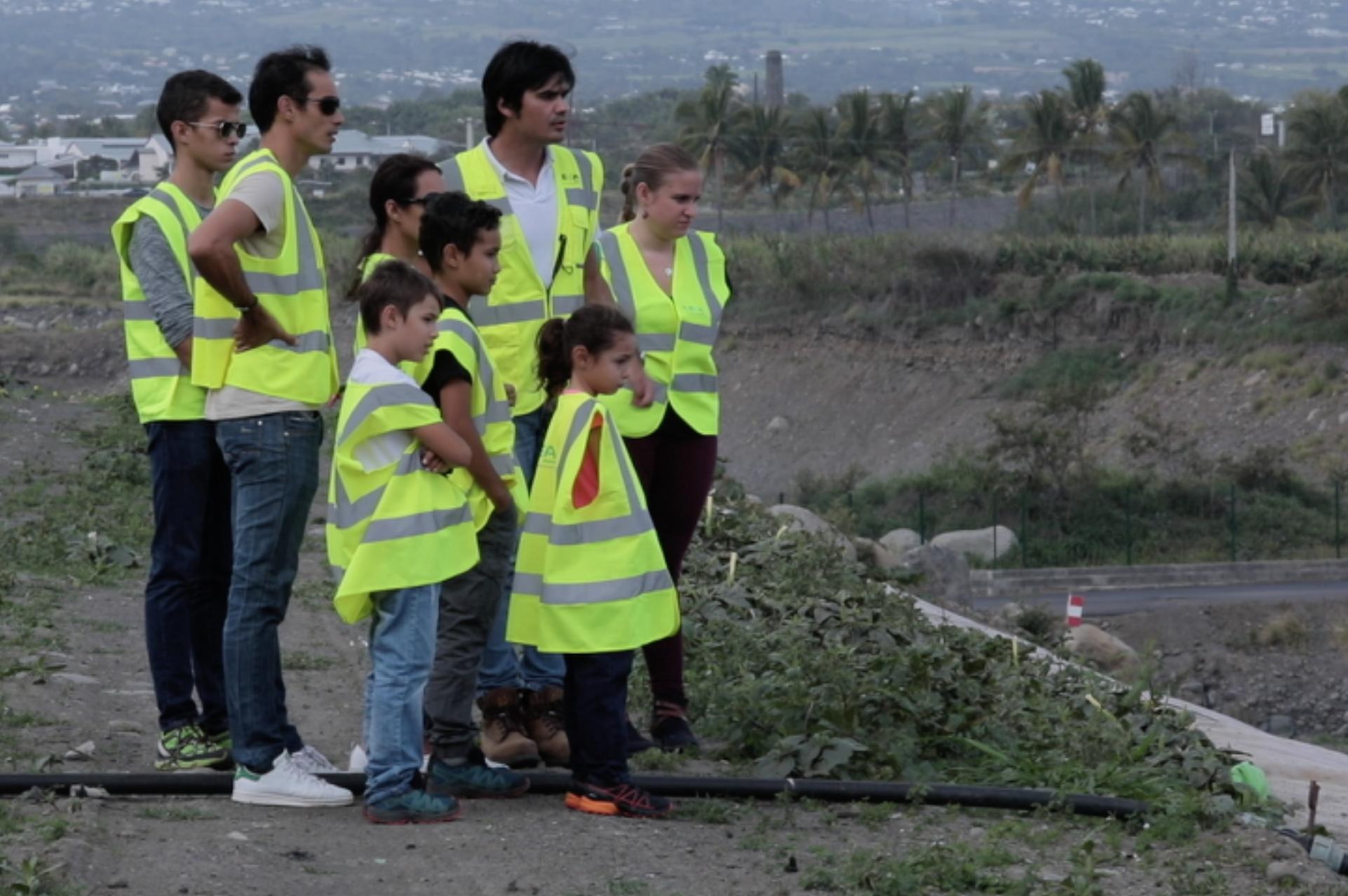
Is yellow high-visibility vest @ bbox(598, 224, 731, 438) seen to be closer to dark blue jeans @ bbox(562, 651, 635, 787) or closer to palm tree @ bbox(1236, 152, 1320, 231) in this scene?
dark blue jeans @ bbox(562, 651, 635, 787)

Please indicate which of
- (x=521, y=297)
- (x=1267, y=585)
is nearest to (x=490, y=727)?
(x=521, y=297)

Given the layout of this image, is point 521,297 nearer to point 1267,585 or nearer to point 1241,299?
point 1267,585

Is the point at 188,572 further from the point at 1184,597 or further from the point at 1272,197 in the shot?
Answer: the point at 1272,197

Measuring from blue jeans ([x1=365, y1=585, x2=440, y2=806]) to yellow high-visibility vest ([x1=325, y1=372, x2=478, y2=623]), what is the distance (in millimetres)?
67

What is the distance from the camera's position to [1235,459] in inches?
1591

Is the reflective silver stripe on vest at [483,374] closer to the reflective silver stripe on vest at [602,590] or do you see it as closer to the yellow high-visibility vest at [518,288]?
the yellow high-visibility vest at [518,288]

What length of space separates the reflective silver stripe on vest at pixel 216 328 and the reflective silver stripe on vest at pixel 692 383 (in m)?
1.56

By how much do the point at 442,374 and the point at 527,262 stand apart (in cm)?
80

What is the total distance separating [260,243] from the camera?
5852 mm

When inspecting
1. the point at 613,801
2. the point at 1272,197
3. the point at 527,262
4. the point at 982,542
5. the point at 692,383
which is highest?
the point at 527,262

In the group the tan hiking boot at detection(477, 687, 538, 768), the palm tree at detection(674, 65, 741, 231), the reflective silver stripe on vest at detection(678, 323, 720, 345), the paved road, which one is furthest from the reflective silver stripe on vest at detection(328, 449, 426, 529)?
the palm tree at detection(674, 65, 741, 231)

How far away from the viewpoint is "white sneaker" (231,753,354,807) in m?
5.90

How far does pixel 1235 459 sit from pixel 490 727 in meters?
35.9

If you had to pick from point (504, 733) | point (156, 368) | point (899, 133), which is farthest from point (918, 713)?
point (899, 133)
